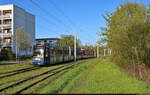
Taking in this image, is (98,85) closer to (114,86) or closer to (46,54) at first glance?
(114,86)

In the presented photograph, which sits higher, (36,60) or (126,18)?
(126,18)

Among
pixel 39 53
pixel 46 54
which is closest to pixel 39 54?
pixel 39 53

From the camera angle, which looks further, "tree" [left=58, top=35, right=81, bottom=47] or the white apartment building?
"tree" [left=58, top=35, right=81, bottom=47]

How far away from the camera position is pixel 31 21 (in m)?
65.9

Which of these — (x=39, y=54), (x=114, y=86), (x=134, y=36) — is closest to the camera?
(x=114, y=86)

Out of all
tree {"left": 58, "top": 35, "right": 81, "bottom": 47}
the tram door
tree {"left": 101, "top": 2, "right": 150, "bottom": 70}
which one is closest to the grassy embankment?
tree {"left": 101, "top": 2, "right": 150, "bottom": 70}

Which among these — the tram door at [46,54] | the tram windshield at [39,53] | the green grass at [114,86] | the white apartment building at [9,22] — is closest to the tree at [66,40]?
the white apartment building at [9,22]

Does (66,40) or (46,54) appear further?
(66,40)

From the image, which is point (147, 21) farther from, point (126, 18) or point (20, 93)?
point (20, 93)

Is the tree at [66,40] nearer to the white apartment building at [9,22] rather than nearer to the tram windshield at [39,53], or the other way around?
the white apartment building at [9,22]

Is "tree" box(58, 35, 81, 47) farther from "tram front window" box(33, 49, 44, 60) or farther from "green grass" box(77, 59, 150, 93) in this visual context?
"green grass" box(77, 59, 150, 93)

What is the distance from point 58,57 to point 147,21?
17.3 metres

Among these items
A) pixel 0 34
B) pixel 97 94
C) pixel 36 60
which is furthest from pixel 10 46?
pixel 97 94

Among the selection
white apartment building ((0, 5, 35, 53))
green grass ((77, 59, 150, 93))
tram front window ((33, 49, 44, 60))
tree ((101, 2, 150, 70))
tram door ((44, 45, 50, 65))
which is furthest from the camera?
white apartment building ((0, 5, 35, 53))
